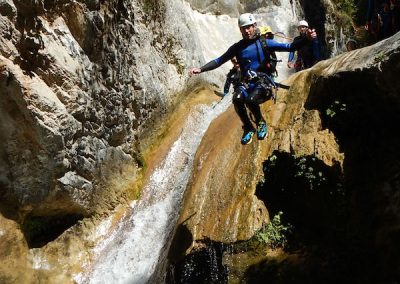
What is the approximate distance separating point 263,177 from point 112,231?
3.65 meters

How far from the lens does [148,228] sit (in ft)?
30.3

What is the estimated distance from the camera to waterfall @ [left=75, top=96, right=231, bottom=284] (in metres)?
8.61

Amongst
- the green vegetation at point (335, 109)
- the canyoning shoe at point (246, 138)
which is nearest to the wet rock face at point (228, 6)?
the green vegetation at point (335, 109)

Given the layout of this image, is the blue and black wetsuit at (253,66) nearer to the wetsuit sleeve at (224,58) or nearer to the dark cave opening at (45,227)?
the wetsuit sleeve at (224,58)

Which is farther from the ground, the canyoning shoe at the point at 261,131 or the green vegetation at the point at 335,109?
the green vegetation at the point at 335,109

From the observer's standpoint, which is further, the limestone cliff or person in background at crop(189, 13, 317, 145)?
person in background at crop(189, 13, 317, 145)

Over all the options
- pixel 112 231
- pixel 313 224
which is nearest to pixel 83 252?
pixel 112 231

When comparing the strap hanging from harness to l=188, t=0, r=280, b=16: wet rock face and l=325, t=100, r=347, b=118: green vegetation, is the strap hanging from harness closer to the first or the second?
l=325, t=100, r=347, b=118: green vegetation

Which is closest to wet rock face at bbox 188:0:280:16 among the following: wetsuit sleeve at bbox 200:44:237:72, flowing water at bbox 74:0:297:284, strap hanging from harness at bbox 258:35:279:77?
flowing water at bbox 74:0:297:284

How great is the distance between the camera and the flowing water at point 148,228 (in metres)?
8.61

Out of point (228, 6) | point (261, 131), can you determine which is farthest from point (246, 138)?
point (228, 6)

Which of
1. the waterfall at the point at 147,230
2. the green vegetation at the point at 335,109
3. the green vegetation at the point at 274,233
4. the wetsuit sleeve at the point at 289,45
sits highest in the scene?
the wetsuit sleeve at the point at 289,45

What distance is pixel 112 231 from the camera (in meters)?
9.50

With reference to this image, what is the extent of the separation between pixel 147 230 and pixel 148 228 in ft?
0.16
